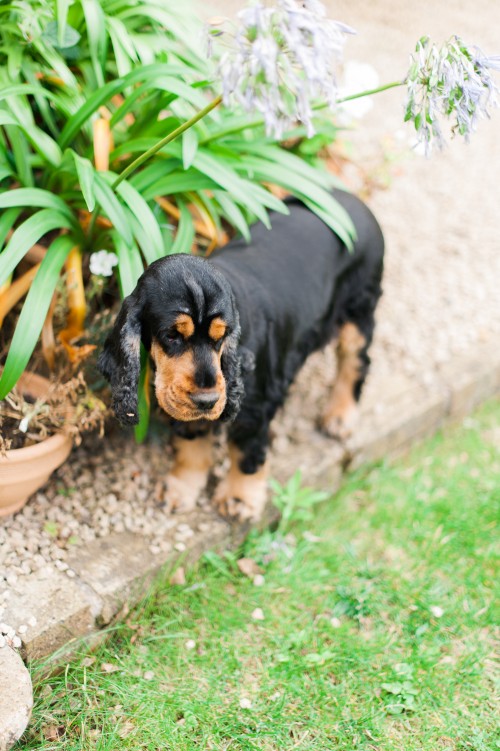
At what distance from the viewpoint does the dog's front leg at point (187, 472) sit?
3.27 metres

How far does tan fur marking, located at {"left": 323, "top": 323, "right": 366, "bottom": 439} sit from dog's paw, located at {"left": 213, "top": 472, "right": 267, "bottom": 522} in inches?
26.4

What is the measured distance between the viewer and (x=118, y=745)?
7.73 ft

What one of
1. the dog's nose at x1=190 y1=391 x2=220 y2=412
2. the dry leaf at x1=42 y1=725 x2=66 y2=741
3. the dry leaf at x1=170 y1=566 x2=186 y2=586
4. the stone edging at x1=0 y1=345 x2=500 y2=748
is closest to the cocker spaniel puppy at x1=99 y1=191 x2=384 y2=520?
the dog's nose at x1=190 y1=391 x2=220 y2=412

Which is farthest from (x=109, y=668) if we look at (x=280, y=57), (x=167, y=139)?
(x=280, y=57)

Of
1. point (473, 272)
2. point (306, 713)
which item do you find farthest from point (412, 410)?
point (306, 713)

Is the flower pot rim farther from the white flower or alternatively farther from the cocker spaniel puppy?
the white flower

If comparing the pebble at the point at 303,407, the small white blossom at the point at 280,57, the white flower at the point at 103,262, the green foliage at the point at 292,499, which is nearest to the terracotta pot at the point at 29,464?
the pebble at the point at 303,407

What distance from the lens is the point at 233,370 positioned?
267cm

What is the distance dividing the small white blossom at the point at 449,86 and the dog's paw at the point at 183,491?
1.80 metres

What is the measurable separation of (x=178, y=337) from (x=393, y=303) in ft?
8.69

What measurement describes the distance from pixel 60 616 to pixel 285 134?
8.13 ft

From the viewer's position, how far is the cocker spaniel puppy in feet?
8.00

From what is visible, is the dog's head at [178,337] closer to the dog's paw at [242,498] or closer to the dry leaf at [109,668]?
the dog's paw at [242,498]

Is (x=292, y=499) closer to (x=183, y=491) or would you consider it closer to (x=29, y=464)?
(x=183, y=491)
